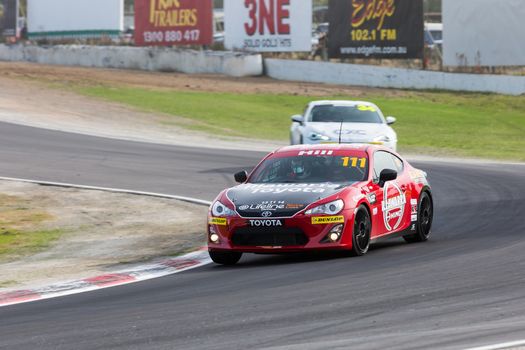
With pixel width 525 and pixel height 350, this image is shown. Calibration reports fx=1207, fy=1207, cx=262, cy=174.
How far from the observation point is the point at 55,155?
2688cm

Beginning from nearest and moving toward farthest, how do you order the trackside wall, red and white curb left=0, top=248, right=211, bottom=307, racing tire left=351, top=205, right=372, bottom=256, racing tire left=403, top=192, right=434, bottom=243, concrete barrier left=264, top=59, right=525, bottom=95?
1. red and white curb left=0, top=248, right=211, bottom=307
2. racing tire left=351, top=205, right=372, bottom=256
3. racing tire left=403, top=192, right=434, bottom=243
4. concrete barrier left=264, top=59, right=525, bottom=95
5. the trackside wall

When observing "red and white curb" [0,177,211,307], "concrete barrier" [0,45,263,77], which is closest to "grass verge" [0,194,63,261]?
"red and white curb" [0,177,211,307]

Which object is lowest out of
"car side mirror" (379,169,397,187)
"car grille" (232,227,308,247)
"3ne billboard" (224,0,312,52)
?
"car grille" (232,227,308,247)

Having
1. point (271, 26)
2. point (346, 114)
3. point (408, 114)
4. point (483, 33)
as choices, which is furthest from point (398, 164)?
point (271, 26)

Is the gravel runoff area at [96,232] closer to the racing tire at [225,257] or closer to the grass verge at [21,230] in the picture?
the grass verge at [21,230]

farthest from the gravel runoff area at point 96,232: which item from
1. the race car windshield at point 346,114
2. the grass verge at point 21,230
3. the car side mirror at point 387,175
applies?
the race car windshield at point 346,114

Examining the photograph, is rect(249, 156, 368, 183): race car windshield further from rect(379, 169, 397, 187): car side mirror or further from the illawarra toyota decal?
the illawarra toyota decal

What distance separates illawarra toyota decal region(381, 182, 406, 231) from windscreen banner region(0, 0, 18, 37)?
1968 inches

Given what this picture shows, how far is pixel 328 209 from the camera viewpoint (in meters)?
12.5

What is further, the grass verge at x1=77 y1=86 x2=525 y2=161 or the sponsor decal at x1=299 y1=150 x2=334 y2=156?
the grass verge at x1=77 y1=86 x2=525 y2=161

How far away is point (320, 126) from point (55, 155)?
22.2ft

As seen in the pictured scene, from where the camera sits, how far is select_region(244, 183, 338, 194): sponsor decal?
42.3ft

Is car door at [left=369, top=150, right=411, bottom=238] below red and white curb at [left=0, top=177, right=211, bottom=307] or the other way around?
the other way around

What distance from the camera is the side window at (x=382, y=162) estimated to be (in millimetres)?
13982
